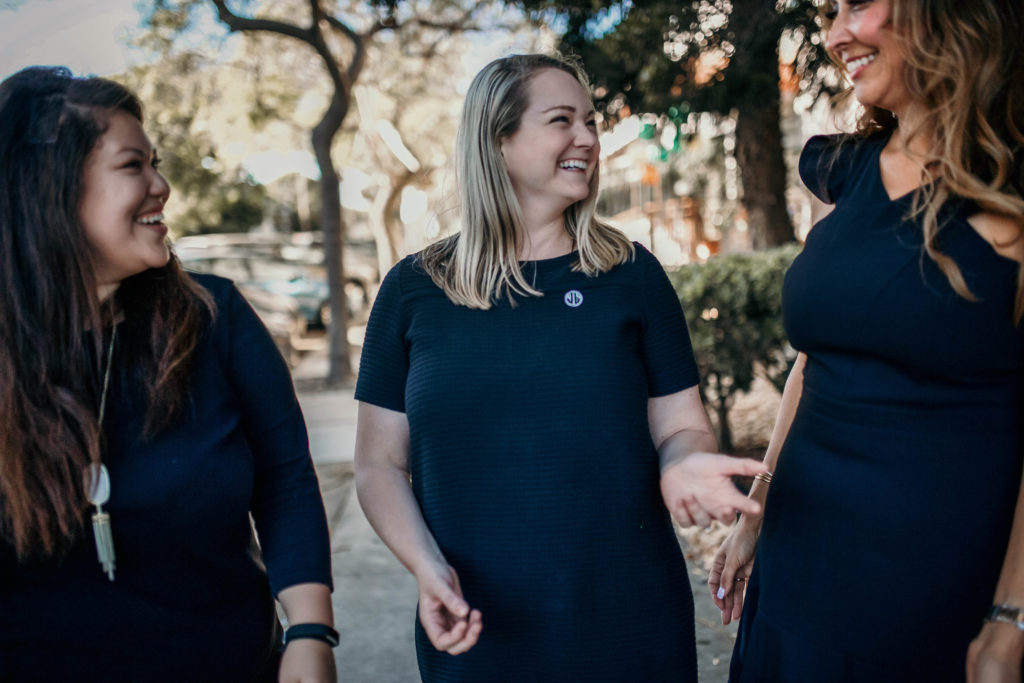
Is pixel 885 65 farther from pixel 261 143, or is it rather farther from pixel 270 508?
pixel 261 143

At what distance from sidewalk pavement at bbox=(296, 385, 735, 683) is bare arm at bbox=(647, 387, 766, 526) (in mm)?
1972

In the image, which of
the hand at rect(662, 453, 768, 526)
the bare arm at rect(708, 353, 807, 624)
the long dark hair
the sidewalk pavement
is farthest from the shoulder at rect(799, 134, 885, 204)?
the sidewalk pavement

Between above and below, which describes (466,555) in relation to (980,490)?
below

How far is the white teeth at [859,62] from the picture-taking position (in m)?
1.72

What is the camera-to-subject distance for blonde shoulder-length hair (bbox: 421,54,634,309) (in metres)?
1.96

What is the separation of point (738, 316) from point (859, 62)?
3689 mm

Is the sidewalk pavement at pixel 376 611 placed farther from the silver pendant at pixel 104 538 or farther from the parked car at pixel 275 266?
the parked car at pixel 275 266

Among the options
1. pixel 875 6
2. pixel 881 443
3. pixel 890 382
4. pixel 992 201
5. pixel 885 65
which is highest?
pixel 875 6

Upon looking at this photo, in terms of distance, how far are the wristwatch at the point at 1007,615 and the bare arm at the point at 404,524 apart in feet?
3.02

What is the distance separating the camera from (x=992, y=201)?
1.53 meters

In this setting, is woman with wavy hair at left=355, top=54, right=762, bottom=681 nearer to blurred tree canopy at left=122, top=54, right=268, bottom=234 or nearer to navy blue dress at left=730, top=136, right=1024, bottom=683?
navy blue dress at left=730, top=136, right=1024, bottom=683

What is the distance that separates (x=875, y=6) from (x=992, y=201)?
1.47ft

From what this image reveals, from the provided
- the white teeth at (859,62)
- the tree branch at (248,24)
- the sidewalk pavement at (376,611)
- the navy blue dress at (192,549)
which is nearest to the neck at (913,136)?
the white teeth at (859,62)

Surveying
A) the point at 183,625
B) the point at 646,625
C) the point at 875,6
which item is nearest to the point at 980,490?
the point at 646,625
